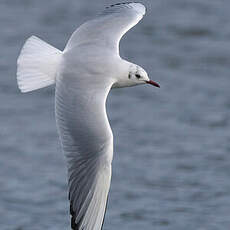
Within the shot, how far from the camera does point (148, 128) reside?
347 inches

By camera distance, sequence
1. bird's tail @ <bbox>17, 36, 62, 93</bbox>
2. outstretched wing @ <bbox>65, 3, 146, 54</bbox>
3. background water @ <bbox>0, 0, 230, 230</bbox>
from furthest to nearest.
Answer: background water @ <bbox>0, 0, 230, 230</bbox> → outstretched wing @ <bbox>65, 3, 146, 54</bbox> → bird's tail @ <bbox>17, 36, 62, 93</bbox>

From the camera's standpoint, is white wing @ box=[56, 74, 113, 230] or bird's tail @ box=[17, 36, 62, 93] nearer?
white wing @ box=[56, 74, 113, 230]

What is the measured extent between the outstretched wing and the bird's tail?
23cm

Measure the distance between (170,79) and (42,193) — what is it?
2.54 m

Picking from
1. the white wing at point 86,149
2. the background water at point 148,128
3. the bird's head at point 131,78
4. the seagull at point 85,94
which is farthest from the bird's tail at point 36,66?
the background water at point 148,128

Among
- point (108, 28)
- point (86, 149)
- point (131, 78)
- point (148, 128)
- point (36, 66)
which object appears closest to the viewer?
point (86, 149)

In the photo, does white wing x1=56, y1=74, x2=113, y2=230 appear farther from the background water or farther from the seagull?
the background water

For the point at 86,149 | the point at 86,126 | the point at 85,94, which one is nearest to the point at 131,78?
the point at 85,94

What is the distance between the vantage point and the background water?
24.9ft

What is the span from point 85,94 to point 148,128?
112 inches

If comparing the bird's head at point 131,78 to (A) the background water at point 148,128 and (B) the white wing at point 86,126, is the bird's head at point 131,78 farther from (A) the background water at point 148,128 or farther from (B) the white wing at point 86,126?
(A) the background water at point 148,128

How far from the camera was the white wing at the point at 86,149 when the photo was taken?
5695 mm

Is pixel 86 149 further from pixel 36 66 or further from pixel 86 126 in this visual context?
pixel 36 66

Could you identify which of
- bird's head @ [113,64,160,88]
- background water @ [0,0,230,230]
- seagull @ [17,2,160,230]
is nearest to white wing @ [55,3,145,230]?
seagull @ [17,2,160,230]
